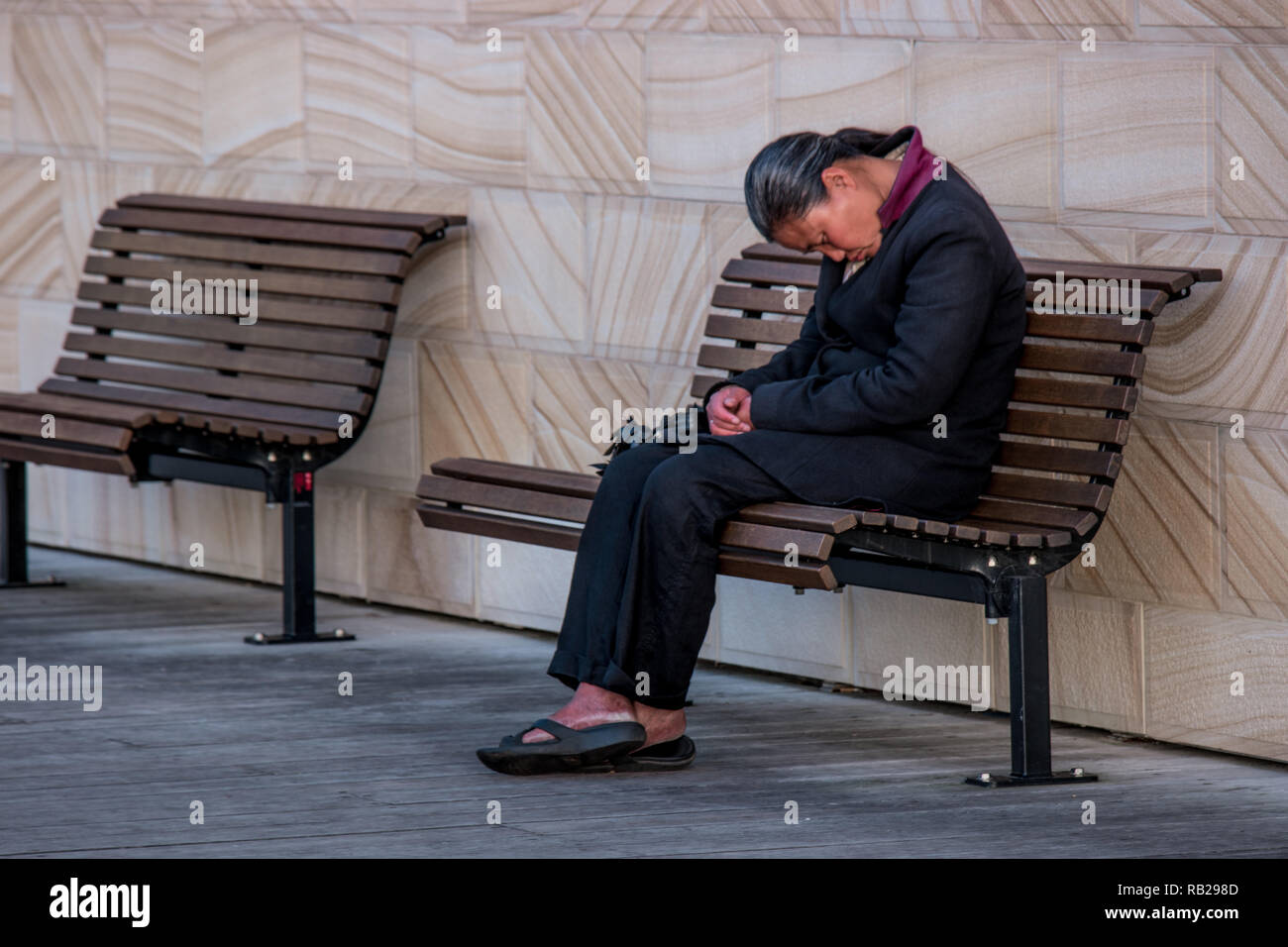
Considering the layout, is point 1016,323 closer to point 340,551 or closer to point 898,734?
point 898,734

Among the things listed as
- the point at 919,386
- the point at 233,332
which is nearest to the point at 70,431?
the point at 233,332

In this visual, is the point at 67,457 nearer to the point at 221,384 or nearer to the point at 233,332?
the point at 221,384

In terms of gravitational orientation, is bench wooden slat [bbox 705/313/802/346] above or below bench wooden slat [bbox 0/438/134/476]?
above

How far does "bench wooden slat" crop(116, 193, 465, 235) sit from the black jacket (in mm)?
2061

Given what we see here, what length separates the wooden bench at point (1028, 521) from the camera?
4934mm

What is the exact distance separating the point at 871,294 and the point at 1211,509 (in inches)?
35.6

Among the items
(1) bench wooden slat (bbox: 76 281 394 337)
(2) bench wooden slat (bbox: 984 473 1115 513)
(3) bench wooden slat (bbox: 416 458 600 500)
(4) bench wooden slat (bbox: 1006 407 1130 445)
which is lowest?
(2) bench wooden slat (bbox: 984 473 1115 513)

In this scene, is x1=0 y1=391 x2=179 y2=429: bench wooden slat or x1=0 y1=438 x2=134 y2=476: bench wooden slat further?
x1=0 y1=438 x2=134 y2=476: bench wooden slat

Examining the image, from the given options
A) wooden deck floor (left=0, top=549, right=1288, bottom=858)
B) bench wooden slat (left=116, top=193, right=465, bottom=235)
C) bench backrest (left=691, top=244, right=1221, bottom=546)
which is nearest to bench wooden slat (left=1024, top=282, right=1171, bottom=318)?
bench backrest (left=691, top=244, right=1221, bottom=546)

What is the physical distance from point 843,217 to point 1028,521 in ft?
2.55

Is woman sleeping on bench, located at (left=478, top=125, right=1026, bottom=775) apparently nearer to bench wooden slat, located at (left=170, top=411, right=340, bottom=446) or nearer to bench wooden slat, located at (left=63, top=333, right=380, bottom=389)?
bench wooden slat, located at (left=170, top=411, right=340, bottom=446)

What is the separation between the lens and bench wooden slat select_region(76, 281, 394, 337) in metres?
Result: 6.99

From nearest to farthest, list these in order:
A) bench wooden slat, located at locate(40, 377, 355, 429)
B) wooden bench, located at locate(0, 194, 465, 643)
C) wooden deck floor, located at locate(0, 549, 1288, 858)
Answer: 1. wooden deck floor, located at locate(0, 549, 1288, 858)
2. wooden bench, located at locate(0, 194, 465, 643)
3. bench wooden slat, located at locate(40, 377, 355, 429)

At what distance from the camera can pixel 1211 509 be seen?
527cm
